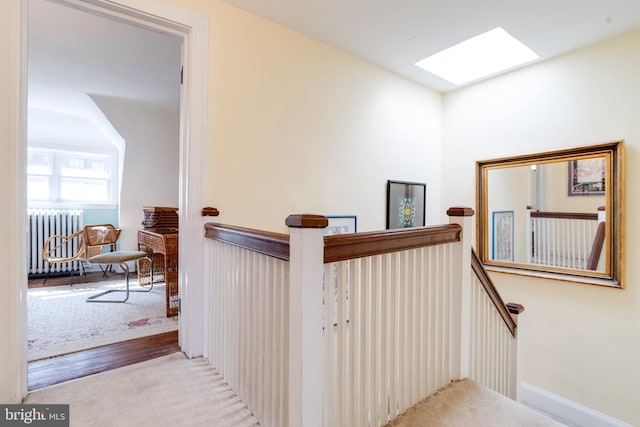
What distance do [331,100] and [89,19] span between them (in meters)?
1.83

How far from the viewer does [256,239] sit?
4.05 feet

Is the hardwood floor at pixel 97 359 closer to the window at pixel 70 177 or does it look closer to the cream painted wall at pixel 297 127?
the cream painted wall at pixel 297 127

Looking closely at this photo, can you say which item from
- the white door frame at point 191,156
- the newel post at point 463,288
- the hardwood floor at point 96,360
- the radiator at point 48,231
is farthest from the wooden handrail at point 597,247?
the radiator at point 48,231

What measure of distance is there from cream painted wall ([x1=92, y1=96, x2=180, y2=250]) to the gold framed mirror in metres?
3.99

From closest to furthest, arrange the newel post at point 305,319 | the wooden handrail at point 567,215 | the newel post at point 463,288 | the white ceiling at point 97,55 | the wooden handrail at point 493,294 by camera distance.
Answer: the newel post at point 305,319
the newel post at point 463,288
the wooden handrail at point 493,294
the white ceiling at point 97,55
the wooden handrail at point 567,215

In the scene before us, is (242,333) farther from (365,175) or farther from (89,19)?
(89,19)

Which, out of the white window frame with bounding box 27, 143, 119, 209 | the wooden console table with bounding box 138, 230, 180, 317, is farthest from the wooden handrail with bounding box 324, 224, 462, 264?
the white window frame with bounding box 27, 143, 119, 209

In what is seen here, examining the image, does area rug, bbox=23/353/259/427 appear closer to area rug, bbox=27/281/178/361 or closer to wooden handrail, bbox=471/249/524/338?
area rug, bbox=27/281/178/361

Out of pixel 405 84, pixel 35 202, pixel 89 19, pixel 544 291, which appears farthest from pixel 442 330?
pixel 35 202

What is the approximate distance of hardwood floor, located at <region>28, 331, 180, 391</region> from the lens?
5.40ft

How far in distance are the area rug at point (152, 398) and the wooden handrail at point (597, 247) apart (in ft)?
9.58

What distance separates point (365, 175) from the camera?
286 centimetres

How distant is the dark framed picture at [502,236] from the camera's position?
120 inches

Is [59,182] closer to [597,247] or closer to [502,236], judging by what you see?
[502,236]
